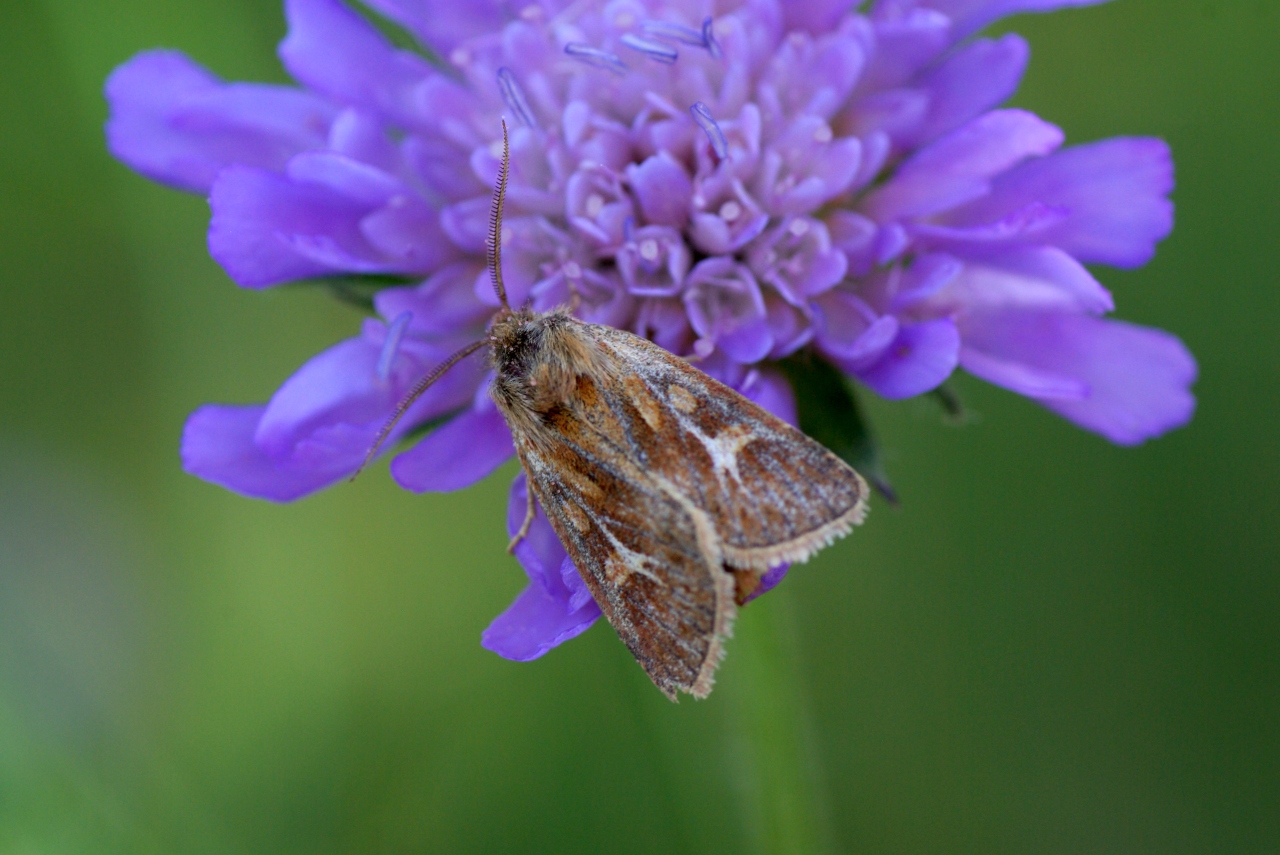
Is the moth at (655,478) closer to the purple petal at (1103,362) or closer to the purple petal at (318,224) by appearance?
the purple petal at (318,224)

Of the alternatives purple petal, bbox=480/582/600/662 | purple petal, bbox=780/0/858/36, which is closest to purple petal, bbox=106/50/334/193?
purple petal, bbox=780/0/858/36

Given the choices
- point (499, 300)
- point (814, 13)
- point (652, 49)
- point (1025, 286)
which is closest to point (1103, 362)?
point (1025, 286)

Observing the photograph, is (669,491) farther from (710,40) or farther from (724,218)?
(710,40)

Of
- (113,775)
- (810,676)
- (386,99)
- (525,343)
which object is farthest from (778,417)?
(113,775)

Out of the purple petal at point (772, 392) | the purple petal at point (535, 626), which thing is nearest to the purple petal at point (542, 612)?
the purple petal at point (535, 626)

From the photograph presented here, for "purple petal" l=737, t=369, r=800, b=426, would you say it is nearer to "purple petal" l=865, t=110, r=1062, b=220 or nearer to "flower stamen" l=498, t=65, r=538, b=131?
"purple petal" l=865, t=110, r=1062, b=220

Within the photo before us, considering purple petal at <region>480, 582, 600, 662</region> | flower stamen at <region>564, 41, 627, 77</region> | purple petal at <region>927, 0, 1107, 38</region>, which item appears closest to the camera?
purple petal at <region>480, 582, 600, 662</region>
